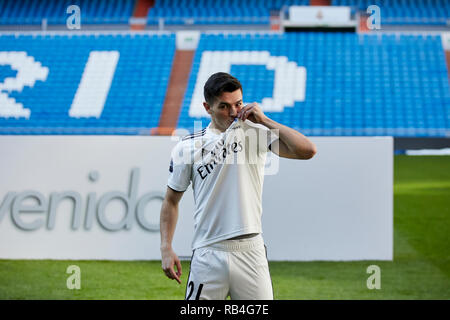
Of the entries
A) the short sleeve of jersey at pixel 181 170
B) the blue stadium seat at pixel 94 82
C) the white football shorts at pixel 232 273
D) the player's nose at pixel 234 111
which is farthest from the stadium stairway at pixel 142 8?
the white football shorts at pixel 232 273

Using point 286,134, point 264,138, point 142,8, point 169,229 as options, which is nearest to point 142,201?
point 169,229

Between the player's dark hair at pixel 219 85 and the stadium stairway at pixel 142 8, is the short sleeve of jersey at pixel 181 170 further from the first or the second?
the stadium stairway at pixel 142 8

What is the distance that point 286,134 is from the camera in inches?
83.6

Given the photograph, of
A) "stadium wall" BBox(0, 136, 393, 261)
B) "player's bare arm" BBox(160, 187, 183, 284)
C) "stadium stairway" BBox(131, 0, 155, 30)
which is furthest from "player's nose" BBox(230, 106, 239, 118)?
"stadium stairway" BBox(131, 0, 155, 30)

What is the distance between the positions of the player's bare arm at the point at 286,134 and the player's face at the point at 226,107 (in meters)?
0.04

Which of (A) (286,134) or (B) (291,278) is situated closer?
(A) (286,134)

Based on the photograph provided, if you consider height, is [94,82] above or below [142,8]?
below

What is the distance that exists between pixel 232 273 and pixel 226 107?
57 centimetres

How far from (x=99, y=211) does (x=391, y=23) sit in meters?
16.2

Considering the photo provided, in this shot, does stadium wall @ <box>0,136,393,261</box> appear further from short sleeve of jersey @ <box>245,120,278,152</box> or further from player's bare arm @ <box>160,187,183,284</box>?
short sleeve of jersey @ <box>245,120,278,152</box>

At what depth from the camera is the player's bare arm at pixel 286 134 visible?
208 centimetres

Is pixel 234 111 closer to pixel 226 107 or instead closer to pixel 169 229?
pixel 226 107

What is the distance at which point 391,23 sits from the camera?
798 inches
